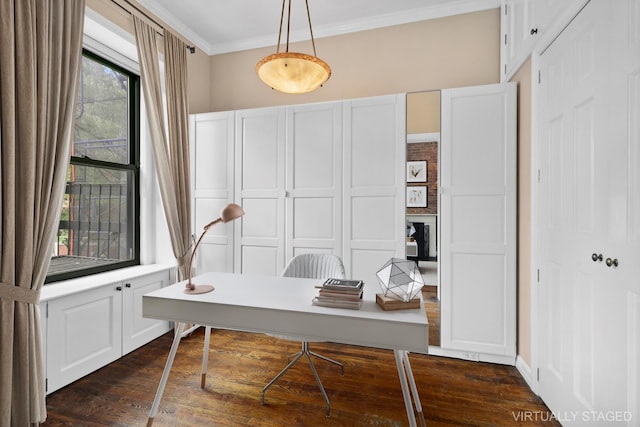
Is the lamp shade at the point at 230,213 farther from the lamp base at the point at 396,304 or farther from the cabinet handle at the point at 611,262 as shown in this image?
the cabinet handle at the point at 611,262

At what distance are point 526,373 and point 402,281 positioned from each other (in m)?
1.54

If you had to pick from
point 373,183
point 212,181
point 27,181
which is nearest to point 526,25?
point 373,183

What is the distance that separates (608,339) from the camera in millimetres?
1407

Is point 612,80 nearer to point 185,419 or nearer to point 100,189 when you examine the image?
point 185,419

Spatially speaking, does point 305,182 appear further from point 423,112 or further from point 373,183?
point 423,112

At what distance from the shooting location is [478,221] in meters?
2.55

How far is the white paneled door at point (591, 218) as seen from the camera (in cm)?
129

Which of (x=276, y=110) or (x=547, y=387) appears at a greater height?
(x=276, y=110)

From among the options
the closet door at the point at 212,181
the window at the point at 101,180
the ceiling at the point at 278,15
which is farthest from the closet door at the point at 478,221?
the window at the point at 101,180

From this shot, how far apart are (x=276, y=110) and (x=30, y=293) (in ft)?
7.35

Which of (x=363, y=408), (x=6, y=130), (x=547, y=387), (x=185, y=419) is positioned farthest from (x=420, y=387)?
(x=6, y=130)

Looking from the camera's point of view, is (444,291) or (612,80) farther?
(444,291)

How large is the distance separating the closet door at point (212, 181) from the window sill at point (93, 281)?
0.41 metres

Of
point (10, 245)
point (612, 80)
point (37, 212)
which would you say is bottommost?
point (10, 245)
